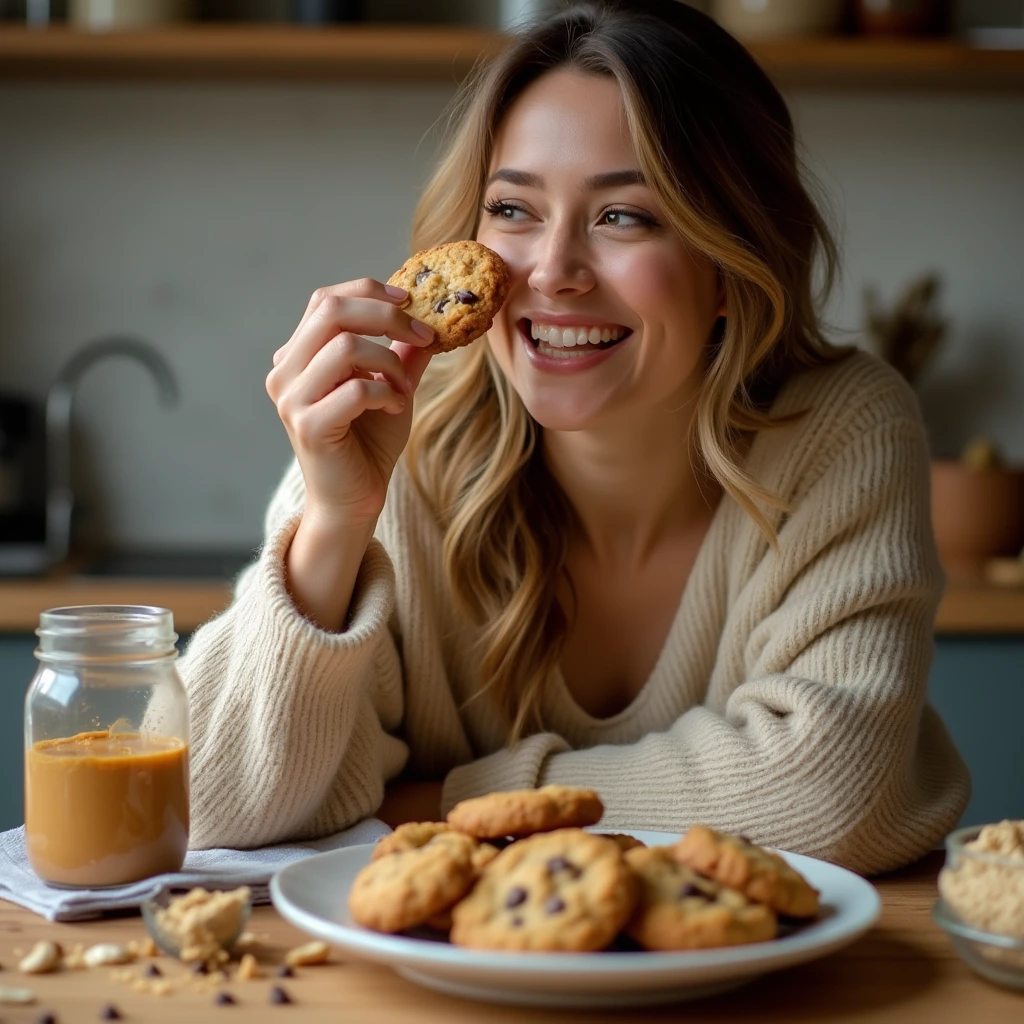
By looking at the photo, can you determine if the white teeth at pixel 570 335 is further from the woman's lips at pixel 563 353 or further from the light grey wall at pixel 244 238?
the light grey wall at pixel 244 238

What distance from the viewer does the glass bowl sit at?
0.91 meters

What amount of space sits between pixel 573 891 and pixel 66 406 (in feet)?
8.33

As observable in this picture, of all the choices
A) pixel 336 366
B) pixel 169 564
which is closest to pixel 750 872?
pixel 336 366

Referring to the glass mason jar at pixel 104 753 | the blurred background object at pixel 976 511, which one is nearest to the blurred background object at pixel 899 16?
the blurred background object at pixel 976 511

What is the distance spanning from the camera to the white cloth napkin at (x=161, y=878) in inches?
42.1

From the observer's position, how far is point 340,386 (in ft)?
4.59

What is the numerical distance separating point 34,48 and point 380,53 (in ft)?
2.24

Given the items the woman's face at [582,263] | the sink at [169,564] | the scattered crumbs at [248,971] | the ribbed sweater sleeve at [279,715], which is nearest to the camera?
the scattered crumbs at [248,971]

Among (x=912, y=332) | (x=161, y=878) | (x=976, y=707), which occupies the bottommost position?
(x=976, y=707)

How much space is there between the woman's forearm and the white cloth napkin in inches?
8.1

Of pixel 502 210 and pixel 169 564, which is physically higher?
pixel 502 210

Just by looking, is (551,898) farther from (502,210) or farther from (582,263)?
(502,210)

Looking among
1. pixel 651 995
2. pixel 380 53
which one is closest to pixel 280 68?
pixel 380 53

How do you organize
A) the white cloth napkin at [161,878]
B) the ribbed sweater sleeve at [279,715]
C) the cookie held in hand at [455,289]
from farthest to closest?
the cookie held in hand at [455,289] < the ribbed sweater sleeve at [279,715] < the white cloth napkin at [161,878]
